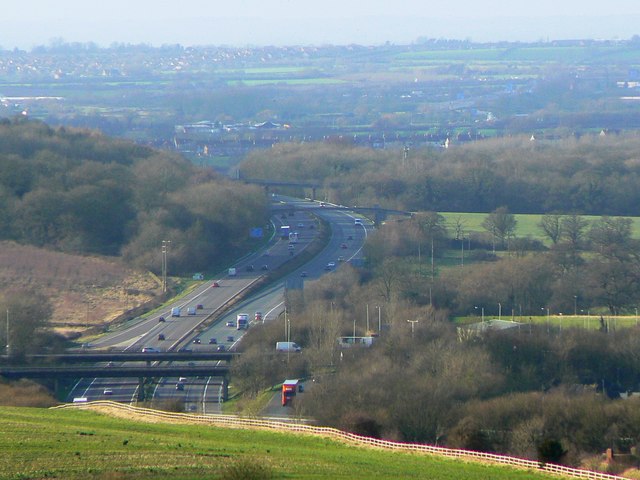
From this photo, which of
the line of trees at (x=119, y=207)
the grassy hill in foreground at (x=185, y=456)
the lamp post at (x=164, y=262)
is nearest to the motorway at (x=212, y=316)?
the lamp post at (x=164, y=262)

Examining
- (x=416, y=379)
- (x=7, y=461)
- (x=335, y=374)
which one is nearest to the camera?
(x=7, y=461)

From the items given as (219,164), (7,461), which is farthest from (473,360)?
(219,164)

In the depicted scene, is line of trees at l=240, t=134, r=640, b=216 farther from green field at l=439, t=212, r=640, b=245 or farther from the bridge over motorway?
the bridge over motorway

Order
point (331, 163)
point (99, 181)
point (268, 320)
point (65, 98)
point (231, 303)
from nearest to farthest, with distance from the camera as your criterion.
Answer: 1. point (268, 320)
2. point (231, 303)
3. point (99, 181)
4. point (331, 163)
5. point (65, 98)

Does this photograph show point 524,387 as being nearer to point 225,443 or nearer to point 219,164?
point 225,443

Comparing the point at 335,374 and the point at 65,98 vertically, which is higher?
the point at 335,374

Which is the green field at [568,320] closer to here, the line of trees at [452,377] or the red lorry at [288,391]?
the line of trees at [452,377]
